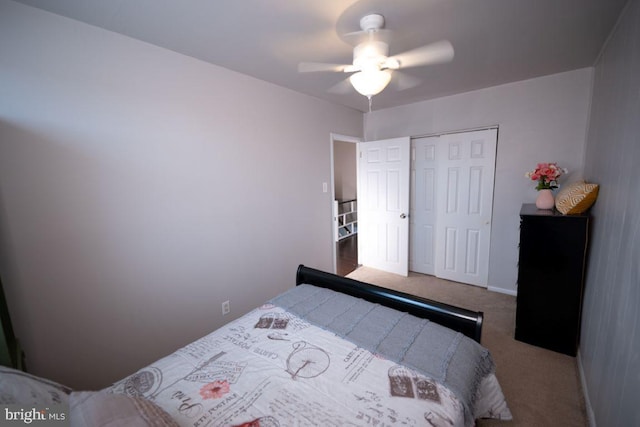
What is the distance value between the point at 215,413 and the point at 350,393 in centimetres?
53

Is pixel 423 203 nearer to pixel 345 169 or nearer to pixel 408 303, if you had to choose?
pixel 408 303

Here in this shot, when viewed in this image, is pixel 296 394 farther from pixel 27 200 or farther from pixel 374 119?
pixel 374 119

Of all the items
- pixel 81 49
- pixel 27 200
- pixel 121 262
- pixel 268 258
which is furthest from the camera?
pixel 268 258

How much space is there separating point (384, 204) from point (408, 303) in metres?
2.28

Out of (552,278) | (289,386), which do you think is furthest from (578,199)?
(289,386)

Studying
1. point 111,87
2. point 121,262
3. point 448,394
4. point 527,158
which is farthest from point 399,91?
point 121,262

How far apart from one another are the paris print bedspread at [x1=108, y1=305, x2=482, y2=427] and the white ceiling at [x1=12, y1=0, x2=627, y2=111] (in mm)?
1834

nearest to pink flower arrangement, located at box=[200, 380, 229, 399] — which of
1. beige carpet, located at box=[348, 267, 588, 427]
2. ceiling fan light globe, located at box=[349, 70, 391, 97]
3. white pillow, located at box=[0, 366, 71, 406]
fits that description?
white pillow, located at box=[0, 366, 71, 406]

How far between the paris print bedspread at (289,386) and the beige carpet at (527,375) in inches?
38.3

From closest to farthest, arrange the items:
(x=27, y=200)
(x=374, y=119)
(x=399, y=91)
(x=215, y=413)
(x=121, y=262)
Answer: (x=215, y=413) < (x=27, y=200) < (x=121, y=262) < (x=399, y=91) < (x=374, y=119)

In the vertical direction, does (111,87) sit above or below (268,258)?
above

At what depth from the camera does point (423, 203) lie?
3660 mm

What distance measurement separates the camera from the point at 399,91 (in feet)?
9.59

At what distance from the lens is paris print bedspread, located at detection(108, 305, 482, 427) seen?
0.95 meters
